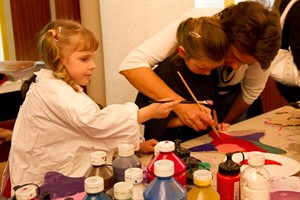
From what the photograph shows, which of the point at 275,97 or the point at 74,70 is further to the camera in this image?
the point at 275,97

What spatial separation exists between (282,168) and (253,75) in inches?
24.1

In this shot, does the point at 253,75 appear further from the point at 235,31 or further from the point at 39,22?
the point at 39,22

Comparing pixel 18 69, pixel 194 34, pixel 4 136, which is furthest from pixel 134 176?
pixel 18 69

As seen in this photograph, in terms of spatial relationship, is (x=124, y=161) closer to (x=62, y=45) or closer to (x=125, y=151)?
(x=125, y=151)

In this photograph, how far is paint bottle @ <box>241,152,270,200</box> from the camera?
837mm

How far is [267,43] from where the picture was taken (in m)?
1.41

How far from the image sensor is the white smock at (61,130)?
1.20 metres

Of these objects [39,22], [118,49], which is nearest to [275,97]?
[118,49]

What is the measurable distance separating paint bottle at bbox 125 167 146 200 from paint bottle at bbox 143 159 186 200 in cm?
4

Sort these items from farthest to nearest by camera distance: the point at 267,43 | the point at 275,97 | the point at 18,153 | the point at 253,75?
the point at 275,97 < the point at 253,75 < the point at 267,43 < the point at 18,153

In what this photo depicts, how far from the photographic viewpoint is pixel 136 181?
0.85 meters

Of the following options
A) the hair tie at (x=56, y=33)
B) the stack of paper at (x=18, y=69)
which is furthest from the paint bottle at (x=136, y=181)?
the stack of paper at (x=18, y=69)

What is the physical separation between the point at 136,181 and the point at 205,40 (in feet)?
2.35

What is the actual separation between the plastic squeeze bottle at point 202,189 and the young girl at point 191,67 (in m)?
0.67
